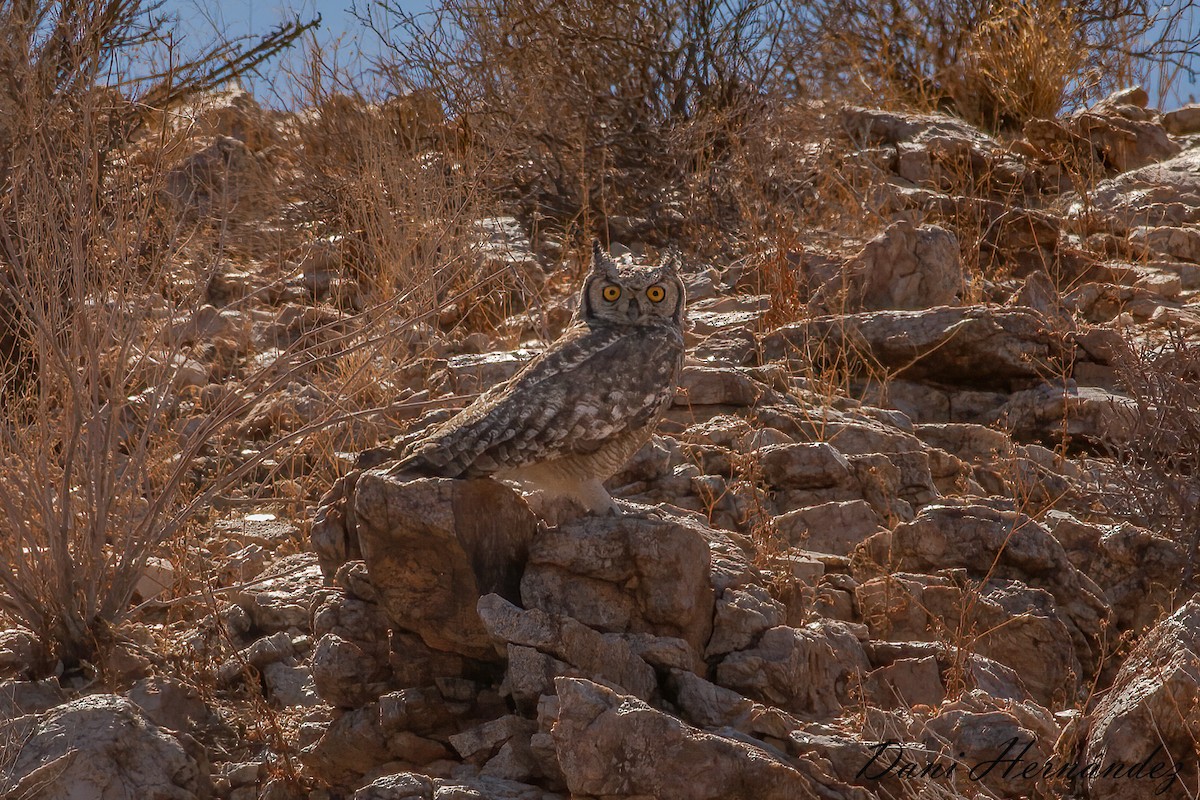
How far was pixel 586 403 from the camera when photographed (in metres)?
5.06

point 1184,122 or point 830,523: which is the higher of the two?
point 1184,122

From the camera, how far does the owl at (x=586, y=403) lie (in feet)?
16.2

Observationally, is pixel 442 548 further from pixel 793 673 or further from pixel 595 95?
pixel 595 95

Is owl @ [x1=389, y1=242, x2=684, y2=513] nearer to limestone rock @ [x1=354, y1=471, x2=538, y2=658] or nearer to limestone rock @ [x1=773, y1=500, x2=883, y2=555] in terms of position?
limestone rock @ [x1=354, y1=471, x2=538, y2=658]

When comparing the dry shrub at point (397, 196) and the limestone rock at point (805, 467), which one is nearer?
the limestone rock at point (805, 467)

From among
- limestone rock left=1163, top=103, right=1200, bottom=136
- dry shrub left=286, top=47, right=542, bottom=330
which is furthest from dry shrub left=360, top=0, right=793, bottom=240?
limestone rock left=1163, top=103, right=1200, bottom=136

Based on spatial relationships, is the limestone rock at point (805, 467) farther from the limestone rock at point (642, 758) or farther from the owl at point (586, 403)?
the limestone rock at point (642, 758)

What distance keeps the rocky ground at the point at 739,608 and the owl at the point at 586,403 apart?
154 millimetres

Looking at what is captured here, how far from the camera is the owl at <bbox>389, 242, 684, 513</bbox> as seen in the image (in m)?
4.93

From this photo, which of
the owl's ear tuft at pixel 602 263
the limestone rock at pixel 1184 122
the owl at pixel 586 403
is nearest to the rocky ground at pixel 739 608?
the owl at pixel 586 403

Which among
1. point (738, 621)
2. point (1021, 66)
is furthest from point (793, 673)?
point (1021, 66)

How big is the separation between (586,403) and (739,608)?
3.05 feet

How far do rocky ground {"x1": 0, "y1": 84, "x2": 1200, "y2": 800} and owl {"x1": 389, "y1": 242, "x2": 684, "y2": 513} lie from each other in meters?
0.15

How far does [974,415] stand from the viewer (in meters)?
8.53
